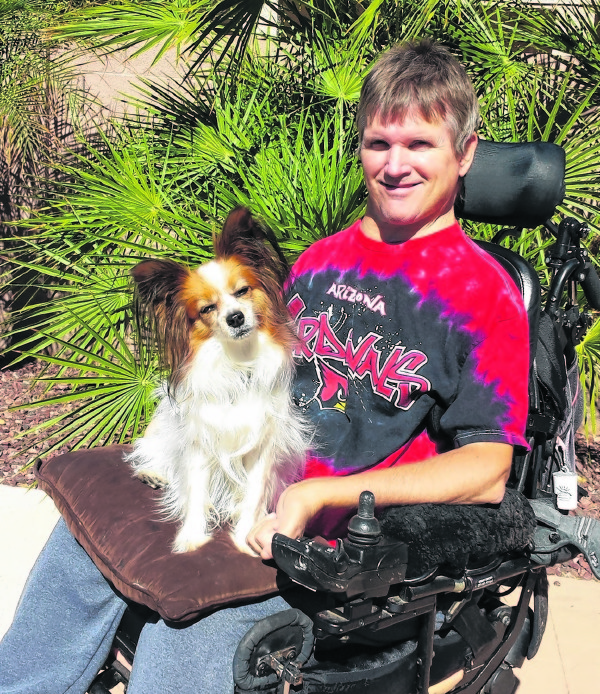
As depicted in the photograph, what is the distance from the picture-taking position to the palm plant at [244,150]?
3428 mm

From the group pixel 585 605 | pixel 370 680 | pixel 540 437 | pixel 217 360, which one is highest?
pixel 217 360

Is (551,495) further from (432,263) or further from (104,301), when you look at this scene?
(104,301)

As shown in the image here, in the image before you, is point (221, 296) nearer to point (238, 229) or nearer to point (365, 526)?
point (238, 229)

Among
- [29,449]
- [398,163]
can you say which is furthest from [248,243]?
[29,449]

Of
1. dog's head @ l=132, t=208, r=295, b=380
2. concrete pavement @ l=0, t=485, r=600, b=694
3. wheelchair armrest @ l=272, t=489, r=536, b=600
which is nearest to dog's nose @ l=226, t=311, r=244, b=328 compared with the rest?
dog's head @ l=132, t=208, r=295, b=380

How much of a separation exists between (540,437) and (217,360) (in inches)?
36.3

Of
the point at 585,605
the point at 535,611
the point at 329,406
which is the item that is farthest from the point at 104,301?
the point at 585,605

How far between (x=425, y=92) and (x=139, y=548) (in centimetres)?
131

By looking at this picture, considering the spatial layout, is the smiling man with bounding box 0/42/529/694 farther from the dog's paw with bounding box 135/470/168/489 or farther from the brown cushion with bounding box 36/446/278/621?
the dog's paw with bounding box 135/470/168/489

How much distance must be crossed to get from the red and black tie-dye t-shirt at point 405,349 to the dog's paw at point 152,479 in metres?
0.45

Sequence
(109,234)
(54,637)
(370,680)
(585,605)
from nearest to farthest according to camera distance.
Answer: (370,680) → (54,637) → (585,605) → (109,234)

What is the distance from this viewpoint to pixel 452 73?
73.6 inches

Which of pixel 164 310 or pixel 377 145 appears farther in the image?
pixel 164 310

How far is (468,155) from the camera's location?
1.98 m
